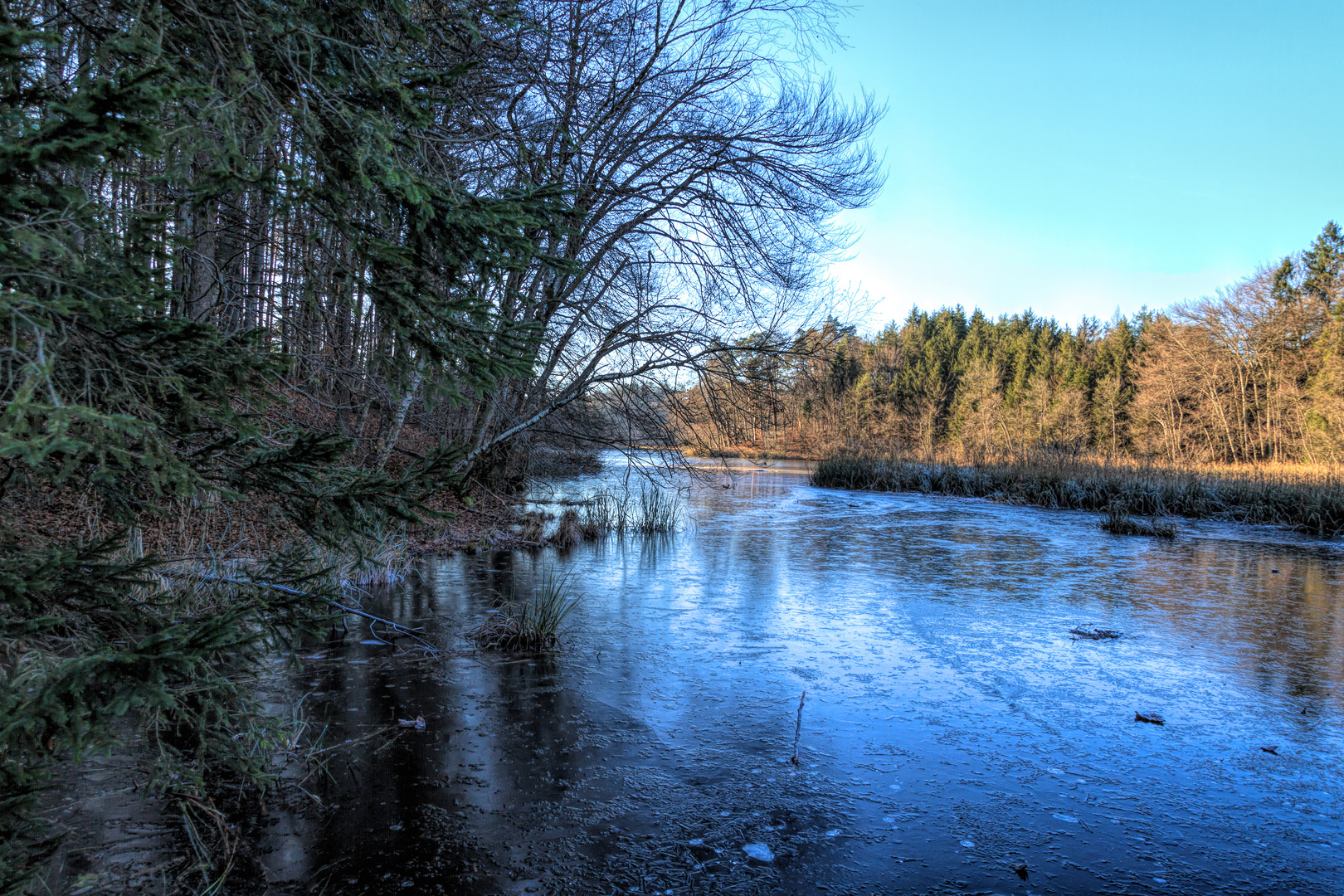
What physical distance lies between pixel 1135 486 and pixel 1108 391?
28.0 metres

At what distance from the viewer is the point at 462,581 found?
27.8ft

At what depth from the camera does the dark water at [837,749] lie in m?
3.01

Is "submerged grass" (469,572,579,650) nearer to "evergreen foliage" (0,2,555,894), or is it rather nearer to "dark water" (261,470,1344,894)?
"dark water" (261,470,1344,894)

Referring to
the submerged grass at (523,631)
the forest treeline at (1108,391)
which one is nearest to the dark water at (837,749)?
the submerged grass at (523,631)

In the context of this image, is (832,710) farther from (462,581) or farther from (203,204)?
(462,581)

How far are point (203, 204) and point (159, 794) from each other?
2522 mm

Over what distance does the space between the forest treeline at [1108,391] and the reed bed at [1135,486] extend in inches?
74.3

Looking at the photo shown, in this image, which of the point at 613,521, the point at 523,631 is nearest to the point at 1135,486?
the point at 613,521

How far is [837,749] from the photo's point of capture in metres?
4.17

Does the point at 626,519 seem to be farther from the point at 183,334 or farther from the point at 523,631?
the point at 183,334

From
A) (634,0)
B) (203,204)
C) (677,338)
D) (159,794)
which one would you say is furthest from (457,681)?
(634,0)

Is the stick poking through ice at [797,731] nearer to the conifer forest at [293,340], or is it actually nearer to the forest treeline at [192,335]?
the conifer forest at [293,340]

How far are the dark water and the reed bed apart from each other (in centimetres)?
944

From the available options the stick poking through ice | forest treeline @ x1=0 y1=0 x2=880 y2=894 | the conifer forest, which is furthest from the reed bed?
forest treeline @ x1=0 y1=0 x2=880 y2=894
